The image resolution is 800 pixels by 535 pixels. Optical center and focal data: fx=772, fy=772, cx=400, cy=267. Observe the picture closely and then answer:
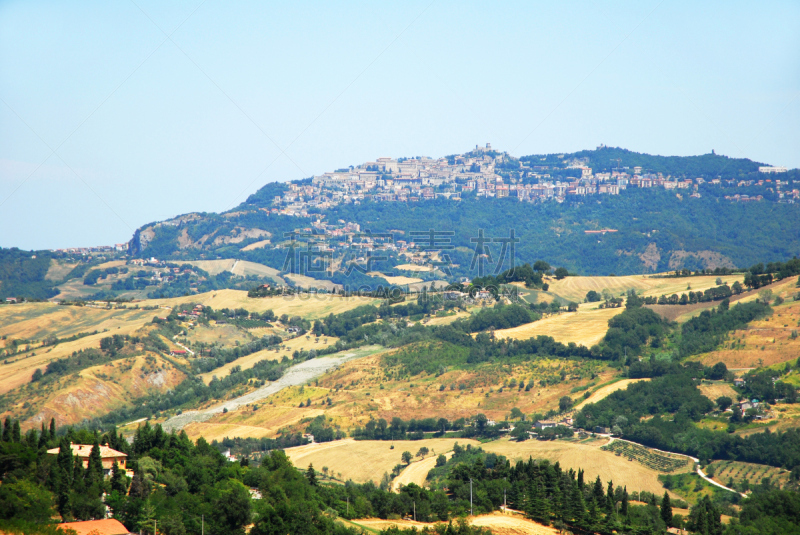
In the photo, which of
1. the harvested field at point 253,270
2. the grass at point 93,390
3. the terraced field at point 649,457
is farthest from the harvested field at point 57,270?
the terraced field at point 649,457

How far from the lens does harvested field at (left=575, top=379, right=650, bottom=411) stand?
217ft

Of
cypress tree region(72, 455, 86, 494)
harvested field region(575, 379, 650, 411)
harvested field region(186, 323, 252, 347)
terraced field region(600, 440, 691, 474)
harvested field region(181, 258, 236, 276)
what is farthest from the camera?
harvested field region(181, 258, 236, 276)

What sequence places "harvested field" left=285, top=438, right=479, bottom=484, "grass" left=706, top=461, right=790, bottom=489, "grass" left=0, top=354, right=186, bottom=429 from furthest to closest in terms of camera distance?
"grass" left=0, top=354, right=186, bottom=429, "harvested field" left=285, top=438, right=479, bottom=484, "grass" left=706, top=461, right=790, bottom=489

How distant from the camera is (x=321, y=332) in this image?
9912 centimetres

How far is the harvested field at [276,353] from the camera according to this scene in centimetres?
8541

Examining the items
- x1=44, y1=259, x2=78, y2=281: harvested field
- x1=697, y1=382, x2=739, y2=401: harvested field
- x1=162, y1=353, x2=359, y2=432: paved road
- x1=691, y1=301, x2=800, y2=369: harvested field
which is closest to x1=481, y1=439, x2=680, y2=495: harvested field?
x1=697, y1=382, x2=739, y2=401: harvested field

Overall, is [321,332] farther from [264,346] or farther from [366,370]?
[366,370]

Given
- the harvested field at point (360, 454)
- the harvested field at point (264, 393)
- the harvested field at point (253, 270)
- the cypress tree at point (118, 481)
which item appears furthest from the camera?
the harvested field at point (253, 270)

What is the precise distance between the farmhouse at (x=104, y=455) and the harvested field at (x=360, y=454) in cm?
2062

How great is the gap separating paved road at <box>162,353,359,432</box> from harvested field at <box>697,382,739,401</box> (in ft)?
122

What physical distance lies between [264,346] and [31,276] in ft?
311

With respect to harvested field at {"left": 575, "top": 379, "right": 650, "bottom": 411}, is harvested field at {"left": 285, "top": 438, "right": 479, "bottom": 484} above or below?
below

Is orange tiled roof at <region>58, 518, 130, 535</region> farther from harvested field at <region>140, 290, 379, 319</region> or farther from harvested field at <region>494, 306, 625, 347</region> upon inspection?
harvested field at <region>140, 290, 379, 319</region>

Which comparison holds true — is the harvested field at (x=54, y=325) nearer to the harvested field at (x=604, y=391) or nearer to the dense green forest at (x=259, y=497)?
the dense green forest at (x=259, y=497)
